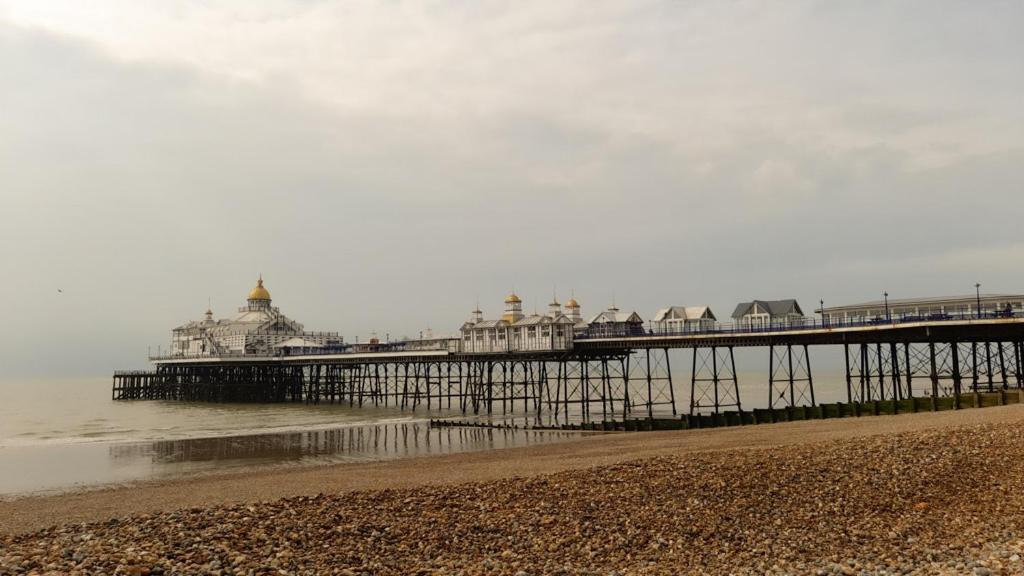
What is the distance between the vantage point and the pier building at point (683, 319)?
5312cm

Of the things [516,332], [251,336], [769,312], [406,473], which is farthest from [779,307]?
[251,336]

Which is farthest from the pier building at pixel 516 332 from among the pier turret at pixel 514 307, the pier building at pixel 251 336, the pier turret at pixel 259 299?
the pier turret at pixel 259 299

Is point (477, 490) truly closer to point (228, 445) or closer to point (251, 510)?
point (251, 510)

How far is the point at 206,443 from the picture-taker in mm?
37406

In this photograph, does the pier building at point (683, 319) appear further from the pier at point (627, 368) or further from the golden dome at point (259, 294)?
the golden dome at point (259, 294)

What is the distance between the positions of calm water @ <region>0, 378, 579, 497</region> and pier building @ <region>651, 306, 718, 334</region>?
19015mm

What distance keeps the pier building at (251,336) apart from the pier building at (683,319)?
43666 millimetres

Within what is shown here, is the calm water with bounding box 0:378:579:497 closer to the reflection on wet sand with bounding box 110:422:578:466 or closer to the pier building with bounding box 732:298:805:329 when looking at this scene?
the reflection on wet sand with bounding box 110:422:578:466

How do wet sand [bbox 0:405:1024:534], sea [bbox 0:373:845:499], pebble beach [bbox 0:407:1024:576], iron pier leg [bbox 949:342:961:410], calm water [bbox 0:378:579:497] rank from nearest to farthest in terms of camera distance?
pebble beach [bbox 0:407:1024:576] < wet sand [bbox 0:405:1024:534] < sea [bbox 0:373:845:499] < calm water [bbox 0:378:579:497] < iron pier leg [bbox 949:342:961:410]

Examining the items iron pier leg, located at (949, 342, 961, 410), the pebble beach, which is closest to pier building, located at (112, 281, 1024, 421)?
iron pier leg, located at (949, 342, 961, 410)

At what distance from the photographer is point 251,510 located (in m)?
14.3

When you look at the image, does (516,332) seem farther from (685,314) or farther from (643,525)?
(643,525)

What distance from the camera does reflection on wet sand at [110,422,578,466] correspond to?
31016 mm

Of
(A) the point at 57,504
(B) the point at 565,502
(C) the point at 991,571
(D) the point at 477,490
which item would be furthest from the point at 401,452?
(C) the point at 991,571
